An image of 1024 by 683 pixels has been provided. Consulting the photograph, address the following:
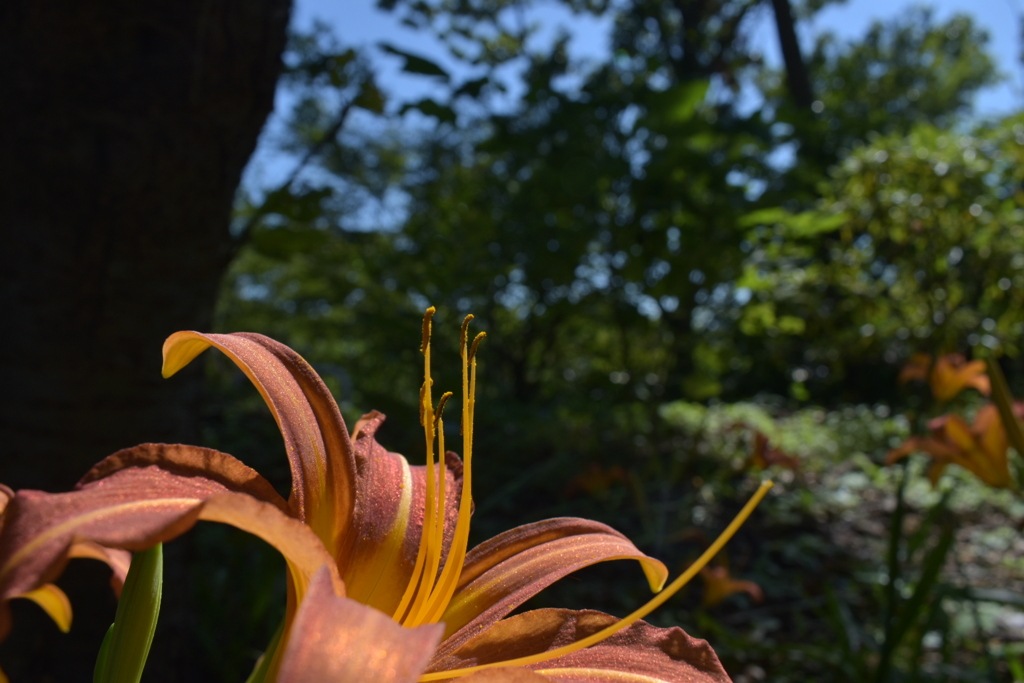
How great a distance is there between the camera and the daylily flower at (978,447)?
151 cm

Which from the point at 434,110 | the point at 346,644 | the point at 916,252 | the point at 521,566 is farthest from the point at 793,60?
the point at 346,644

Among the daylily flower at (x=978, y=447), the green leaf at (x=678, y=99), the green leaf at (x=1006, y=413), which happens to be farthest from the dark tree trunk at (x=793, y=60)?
the green leaf at (x=1006, y=413)

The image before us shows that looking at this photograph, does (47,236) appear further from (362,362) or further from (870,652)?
(870,652)

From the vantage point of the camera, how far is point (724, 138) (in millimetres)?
3262

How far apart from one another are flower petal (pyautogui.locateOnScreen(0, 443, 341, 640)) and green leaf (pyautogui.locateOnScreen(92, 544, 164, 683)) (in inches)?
2.6

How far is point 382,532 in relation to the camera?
23.0 inches

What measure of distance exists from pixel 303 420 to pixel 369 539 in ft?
0.39

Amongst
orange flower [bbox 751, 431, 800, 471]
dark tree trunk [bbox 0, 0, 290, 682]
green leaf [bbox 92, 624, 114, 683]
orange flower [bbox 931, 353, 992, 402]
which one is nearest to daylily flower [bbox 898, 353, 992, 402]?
orange flower [bbox 931, 353, 992, 402]

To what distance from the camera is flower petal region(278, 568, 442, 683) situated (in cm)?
30

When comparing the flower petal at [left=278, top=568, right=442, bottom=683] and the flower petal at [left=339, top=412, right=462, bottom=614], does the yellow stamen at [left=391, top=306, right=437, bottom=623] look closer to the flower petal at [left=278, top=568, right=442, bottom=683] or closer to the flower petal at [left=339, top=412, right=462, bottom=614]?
the flower petal at [left=339, top=412, right=462, bottom=614]

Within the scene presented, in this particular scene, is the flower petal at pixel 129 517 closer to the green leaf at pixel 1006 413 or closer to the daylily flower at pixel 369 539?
the daylily flower at pixel 369 539

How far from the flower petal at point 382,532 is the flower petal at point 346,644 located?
0.24m

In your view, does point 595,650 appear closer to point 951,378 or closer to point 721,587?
point 721,587

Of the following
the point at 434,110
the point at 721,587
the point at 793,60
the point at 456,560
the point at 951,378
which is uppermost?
the point at 793,60
